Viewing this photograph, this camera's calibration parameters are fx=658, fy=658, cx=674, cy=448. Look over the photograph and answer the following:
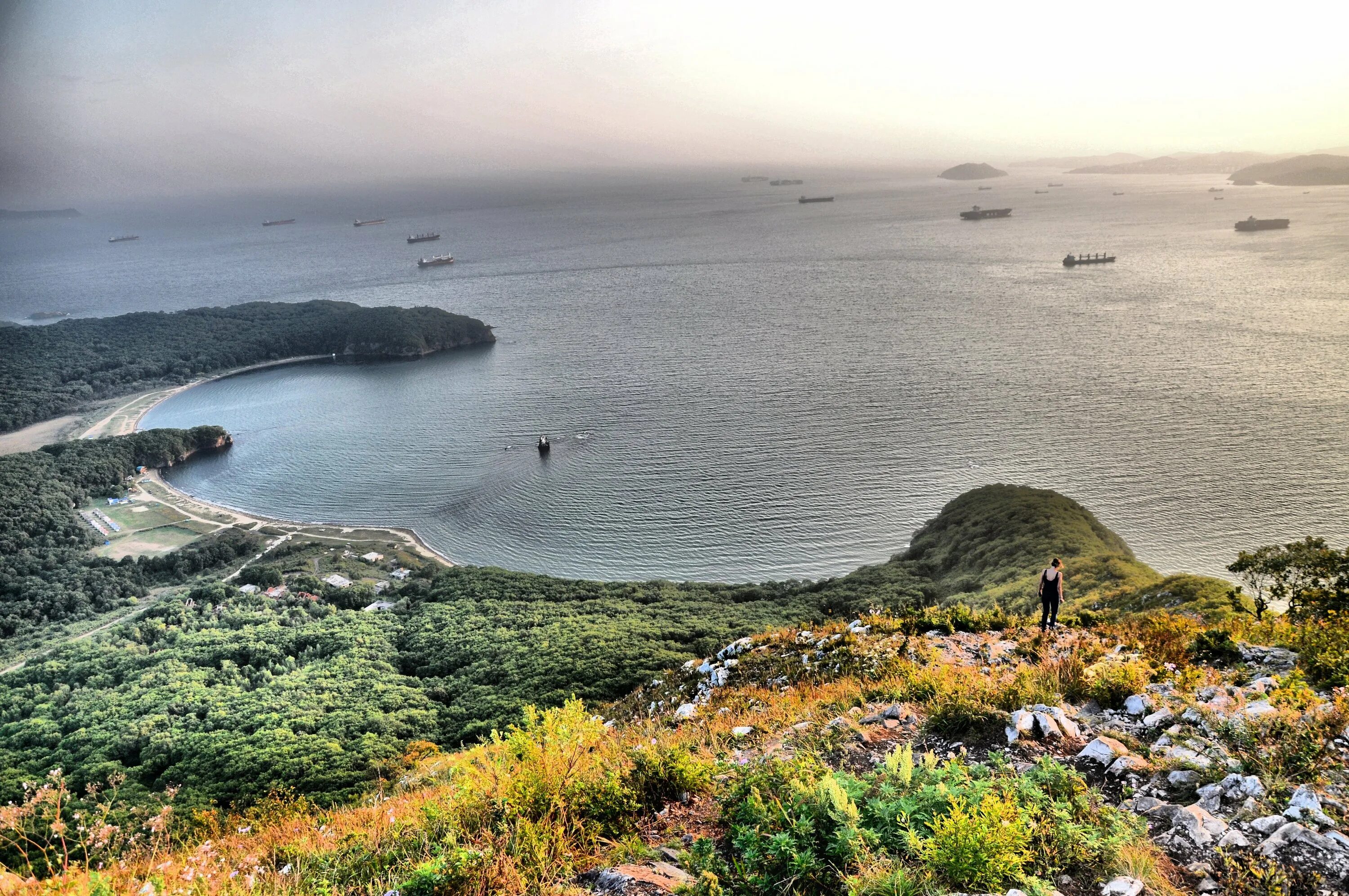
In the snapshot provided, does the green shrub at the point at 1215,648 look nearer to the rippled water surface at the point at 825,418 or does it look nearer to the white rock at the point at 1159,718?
the white rock at the point at 1159,718

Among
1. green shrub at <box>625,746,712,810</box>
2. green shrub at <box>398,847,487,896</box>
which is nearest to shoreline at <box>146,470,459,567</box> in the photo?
green shrub at <box>625,746,712,810</box>

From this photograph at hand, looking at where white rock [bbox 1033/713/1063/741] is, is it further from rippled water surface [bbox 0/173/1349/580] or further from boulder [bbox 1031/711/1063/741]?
rippled water surface [bbox 0/173/1349/580]

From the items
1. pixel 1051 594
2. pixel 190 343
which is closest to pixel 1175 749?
pixel 1051 594

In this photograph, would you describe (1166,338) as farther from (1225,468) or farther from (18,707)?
(18,707)

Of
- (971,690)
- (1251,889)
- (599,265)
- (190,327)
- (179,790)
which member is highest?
(599,265)

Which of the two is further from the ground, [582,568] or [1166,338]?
[1166,338]

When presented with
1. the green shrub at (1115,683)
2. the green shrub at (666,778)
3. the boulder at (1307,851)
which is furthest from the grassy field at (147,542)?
the boulder at (1307,851)

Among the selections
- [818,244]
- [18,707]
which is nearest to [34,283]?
[818,244]
